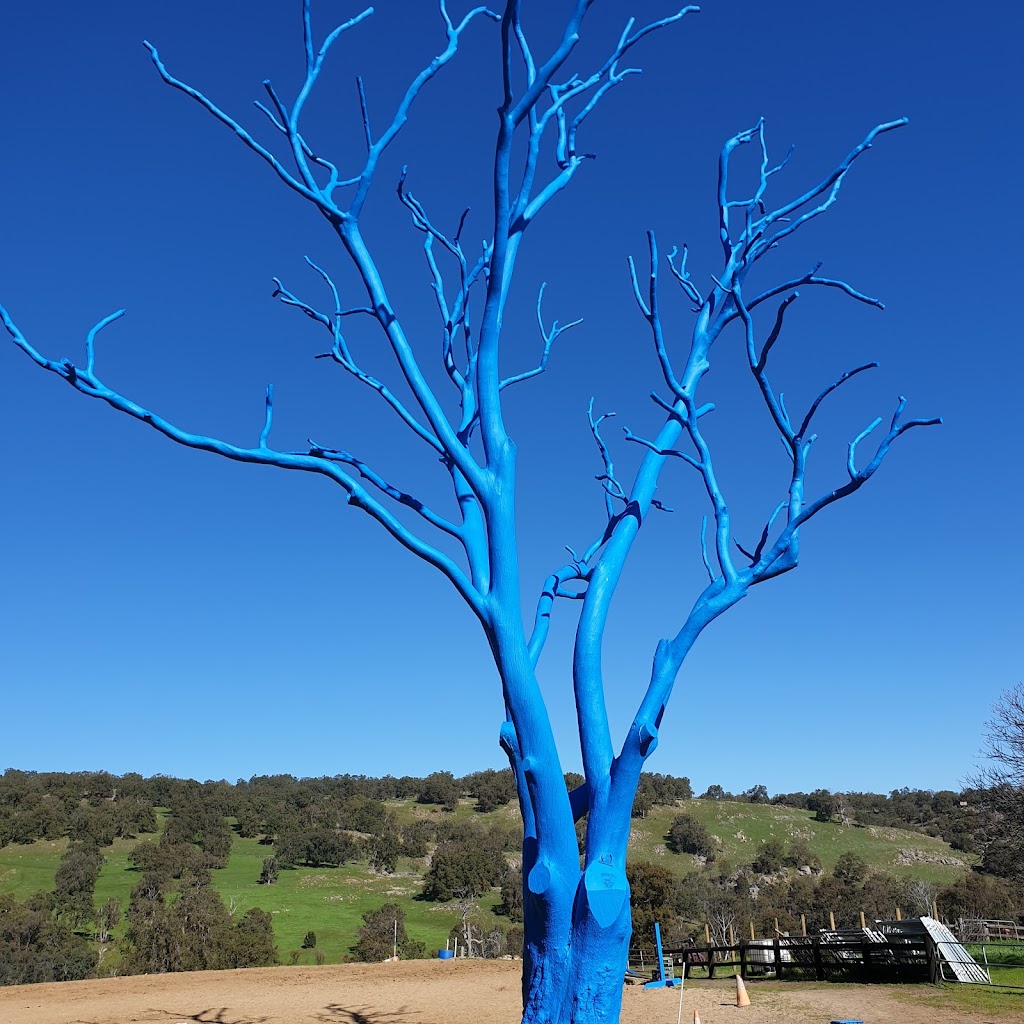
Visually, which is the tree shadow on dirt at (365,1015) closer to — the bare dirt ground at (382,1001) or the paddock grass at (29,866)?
the bare dirt ground at (382,1001)

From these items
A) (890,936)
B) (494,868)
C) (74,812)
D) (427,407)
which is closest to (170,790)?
(74,812)

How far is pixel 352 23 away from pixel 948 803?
6919 centimetres

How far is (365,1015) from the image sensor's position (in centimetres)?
1248

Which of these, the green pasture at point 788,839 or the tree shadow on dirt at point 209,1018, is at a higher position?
the green pasture at point 788,839

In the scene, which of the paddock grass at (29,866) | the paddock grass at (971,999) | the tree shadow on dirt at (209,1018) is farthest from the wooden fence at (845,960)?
the paddock grass at (29,866)

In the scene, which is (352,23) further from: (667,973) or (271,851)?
(271,851)

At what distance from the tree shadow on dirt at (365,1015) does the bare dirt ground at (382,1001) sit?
16 mm

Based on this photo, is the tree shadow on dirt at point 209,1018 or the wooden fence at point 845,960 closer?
the tree shadow on dirt at point 209,1018

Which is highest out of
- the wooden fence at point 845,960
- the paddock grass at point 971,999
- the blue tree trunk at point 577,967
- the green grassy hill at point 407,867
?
the green grassy hill at point 407,867

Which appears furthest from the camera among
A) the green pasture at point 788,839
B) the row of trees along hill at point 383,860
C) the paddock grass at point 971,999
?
the green pasture at point 788,839

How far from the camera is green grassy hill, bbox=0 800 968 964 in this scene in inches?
1298

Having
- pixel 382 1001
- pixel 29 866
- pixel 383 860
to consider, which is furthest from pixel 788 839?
pixel 382 1001

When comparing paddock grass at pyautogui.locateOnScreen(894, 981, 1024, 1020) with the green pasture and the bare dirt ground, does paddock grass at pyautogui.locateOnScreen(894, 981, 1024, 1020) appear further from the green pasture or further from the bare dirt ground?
the green pasture

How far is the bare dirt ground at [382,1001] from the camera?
12359mm
